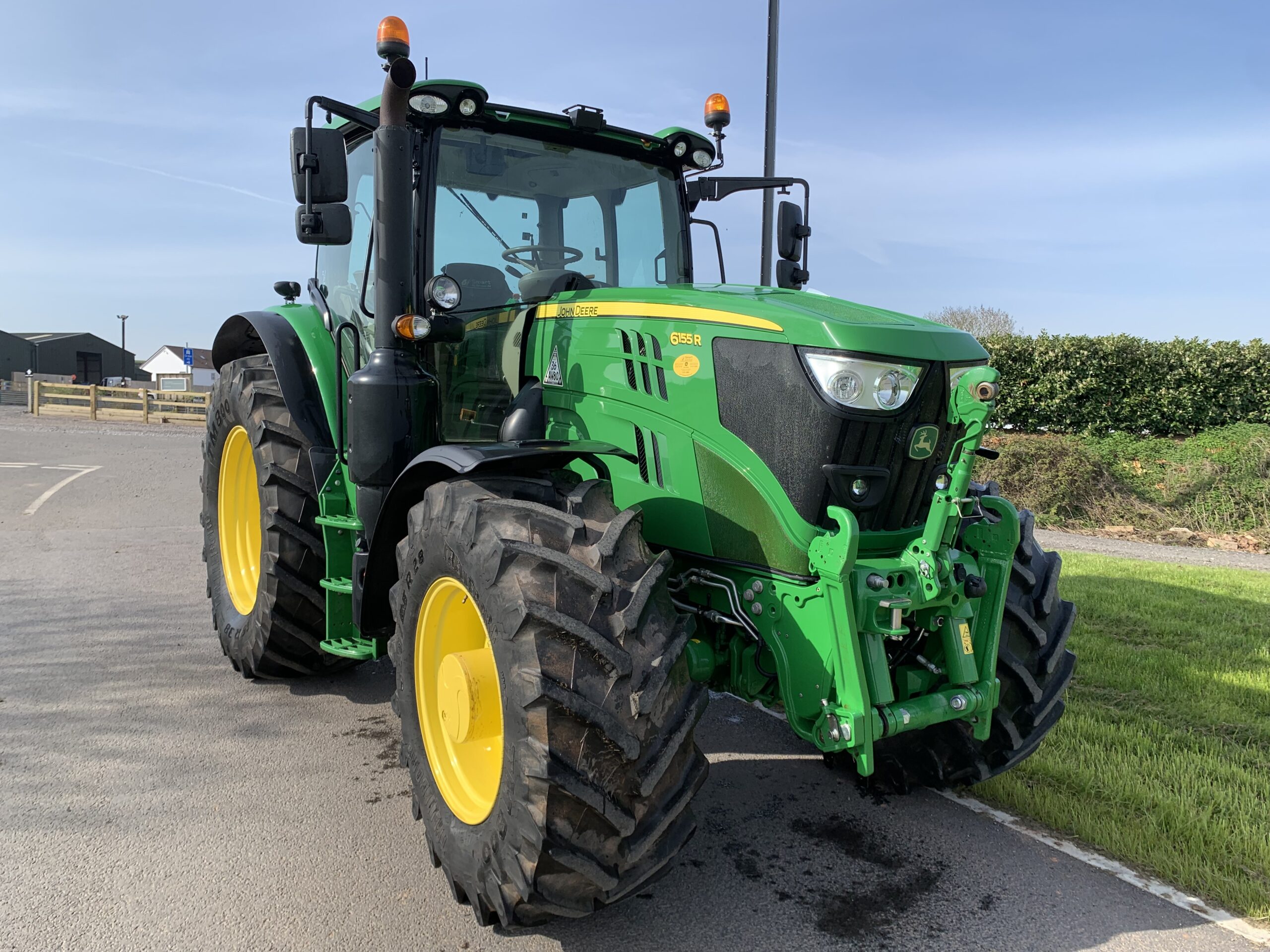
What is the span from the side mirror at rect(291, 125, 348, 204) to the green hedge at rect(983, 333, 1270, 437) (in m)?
12.2

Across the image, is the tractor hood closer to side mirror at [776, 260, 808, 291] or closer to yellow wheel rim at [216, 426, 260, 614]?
side mirror at [776, 260, 808, 291]

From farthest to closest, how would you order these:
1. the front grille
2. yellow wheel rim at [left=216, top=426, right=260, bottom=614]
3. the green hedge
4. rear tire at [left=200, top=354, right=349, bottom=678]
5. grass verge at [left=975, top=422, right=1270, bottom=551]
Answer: the green hedge, grass verge at [left=975, top=422, right=1270, bottom=551], yellow wheel rim at [left=216, top=426, right=260, bottom=614], rear tire at [left=200, top=354, right=349, bottom=678], the front grille

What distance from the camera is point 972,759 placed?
3.38m

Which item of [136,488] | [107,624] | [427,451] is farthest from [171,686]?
[136,488]

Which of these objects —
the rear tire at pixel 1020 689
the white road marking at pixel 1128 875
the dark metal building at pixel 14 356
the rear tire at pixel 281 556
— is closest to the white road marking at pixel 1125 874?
the white road marking at pixel 1128 875

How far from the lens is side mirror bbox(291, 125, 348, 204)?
3271mm

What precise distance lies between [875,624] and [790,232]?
7.42ft

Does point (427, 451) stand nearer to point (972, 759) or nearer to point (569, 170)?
point (569, 170)

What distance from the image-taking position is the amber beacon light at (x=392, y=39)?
3.21 metres

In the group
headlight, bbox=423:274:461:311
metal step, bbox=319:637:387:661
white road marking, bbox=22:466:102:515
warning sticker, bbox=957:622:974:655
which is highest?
headlight, bbox=423:274:461:311

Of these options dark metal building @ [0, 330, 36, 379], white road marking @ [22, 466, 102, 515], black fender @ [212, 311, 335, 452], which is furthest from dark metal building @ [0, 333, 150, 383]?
black fender @ [212, 311, 335, 452]

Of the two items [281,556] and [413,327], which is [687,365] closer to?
[413,327]

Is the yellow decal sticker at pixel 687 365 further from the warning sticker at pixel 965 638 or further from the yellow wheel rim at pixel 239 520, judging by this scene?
the yellow wheel rim at pixel 239 520

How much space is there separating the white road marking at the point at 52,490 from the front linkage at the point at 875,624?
9508 mm
